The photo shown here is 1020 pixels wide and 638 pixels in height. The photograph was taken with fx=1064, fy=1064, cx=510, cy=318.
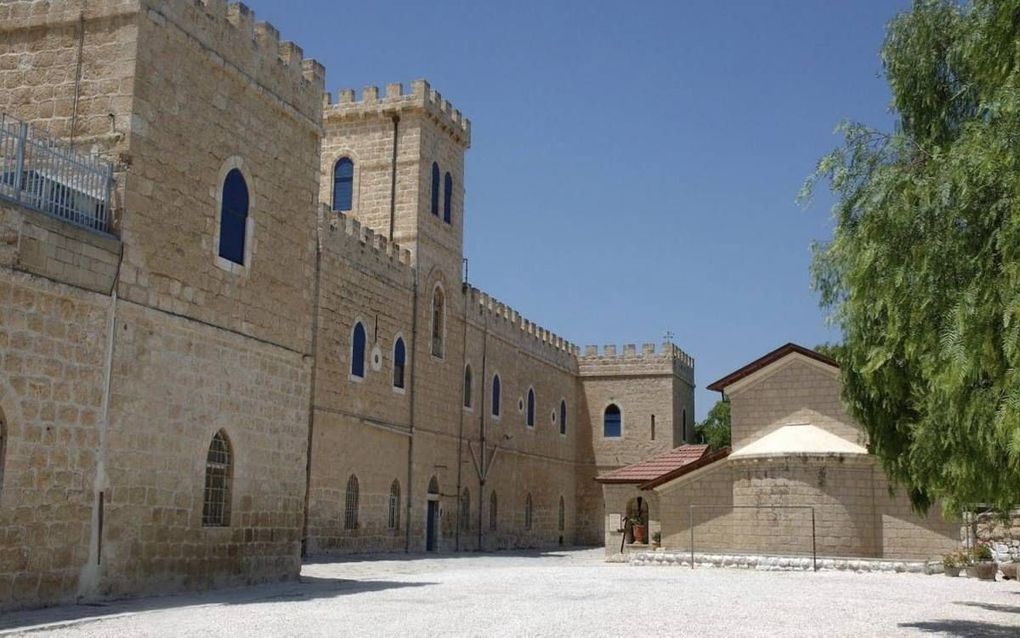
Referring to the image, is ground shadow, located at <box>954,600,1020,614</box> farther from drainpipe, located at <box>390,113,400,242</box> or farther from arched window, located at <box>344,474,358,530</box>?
drainpipe, located at <box>390,113,400,242</box>

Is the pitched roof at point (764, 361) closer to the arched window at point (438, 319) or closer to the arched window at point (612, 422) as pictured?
the arched window at point (438, 319)

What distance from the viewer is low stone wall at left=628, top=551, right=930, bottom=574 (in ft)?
63.4

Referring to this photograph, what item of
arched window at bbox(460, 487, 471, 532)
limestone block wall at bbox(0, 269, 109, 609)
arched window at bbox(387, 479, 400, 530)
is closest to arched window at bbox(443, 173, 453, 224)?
arched window at bbox(460, 487, 471, 532)

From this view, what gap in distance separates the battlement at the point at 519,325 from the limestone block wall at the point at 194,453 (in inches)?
653

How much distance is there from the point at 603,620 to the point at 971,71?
6.16 m

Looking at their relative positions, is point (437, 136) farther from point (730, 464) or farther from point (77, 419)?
point (77, 419)

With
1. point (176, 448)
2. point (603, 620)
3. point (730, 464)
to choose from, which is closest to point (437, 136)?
point (730, 464)

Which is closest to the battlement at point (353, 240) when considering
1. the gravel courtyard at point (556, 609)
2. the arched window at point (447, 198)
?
the arched window at point (447, 198)

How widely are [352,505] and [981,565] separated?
12.8 m

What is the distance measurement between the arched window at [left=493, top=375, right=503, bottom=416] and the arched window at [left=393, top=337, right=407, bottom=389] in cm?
666

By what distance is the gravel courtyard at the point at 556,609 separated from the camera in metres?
9.42

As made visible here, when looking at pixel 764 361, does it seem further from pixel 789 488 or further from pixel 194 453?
pixel 194 453

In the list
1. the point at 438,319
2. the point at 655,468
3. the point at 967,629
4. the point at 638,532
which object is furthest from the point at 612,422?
the point at 967,629

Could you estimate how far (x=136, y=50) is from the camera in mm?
11758
